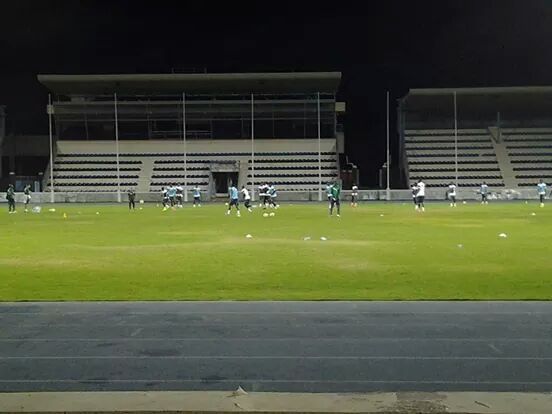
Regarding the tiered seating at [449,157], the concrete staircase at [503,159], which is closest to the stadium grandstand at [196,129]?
the tiered seating at [449,157]

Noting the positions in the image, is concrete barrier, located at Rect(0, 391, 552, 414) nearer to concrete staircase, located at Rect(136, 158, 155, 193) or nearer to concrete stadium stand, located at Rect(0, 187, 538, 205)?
concrete stadium stand, located at Rect(0, 187, 538, 205)

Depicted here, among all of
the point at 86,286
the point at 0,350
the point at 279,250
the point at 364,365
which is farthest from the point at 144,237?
the point at 364,365

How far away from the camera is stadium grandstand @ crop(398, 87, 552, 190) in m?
73.6

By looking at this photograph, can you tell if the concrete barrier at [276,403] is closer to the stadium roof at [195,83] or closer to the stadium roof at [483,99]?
the stadium roof at [195,83]

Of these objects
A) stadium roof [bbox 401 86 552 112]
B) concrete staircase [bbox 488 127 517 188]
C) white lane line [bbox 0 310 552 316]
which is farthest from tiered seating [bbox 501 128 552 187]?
white lane line [bbox 0 310 552 316]

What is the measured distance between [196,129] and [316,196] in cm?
2034

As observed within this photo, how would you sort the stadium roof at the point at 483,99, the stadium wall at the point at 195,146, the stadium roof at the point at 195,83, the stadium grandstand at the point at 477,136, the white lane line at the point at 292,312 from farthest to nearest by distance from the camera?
1. the stadium wall at the point at 195,146
2. the stadium roof at the point at 195,83
3. the stadium roof at the point at 483,99
4. the stadium grandstand at the point at 477,136
5. the white lane line at the point at 292,312

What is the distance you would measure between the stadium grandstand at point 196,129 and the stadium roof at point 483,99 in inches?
360

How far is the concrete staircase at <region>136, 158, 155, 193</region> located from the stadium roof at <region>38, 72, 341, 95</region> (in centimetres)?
860

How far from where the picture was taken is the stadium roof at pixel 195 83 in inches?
2938

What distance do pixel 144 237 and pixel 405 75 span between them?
2342 inches

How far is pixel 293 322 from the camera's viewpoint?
26.9ft

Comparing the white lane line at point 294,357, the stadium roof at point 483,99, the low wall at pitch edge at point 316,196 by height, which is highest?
the stadium roof at point 483,99

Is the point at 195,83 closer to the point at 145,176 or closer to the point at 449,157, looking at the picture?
the point at 145,176
